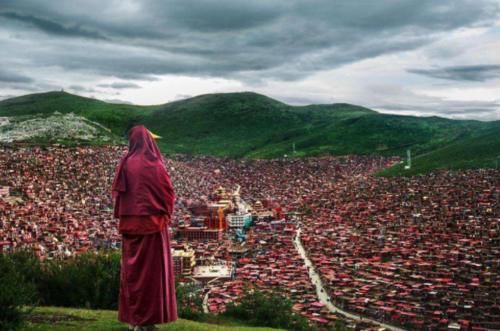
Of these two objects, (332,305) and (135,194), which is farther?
(332,305)

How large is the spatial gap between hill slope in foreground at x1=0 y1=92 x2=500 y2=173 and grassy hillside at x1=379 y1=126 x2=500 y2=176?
12.7ft

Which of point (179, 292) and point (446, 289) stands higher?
point (179, 292)

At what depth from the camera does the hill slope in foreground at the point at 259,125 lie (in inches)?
4697

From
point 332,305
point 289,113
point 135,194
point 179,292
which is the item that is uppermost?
point 289,113

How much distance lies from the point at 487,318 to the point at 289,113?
491ft

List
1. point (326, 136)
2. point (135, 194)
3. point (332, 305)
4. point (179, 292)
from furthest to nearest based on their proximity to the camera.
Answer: point (326, 136), point (332, 305), point (179, 292), point (135, 194)

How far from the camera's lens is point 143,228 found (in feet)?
29.2

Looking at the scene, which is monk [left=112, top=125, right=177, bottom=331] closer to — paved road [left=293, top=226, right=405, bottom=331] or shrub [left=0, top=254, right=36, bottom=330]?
shrub [left=0, top=254, right=36, bottom=330]

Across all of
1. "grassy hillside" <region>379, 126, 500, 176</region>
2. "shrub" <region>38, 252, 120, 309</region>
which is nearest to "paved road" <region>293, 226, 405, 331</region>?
"shrub" <region>38, 252, 120, 309</region>

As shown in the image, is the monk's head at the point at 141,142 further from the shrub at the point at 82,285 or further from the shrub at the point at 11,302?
the shrub at the point at 82,285

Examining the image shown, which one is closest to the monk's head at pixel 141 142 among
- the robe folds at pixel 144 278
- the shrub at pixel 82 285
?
Answer: the robe folds at pixel 144 278

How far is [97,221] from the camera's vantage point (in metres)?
40.7

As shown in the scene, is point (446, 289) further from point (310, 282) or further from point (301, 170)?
point (301, 170)

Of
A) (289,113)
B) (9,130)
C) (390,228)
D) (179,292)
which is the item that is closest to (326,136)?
(289,113)
